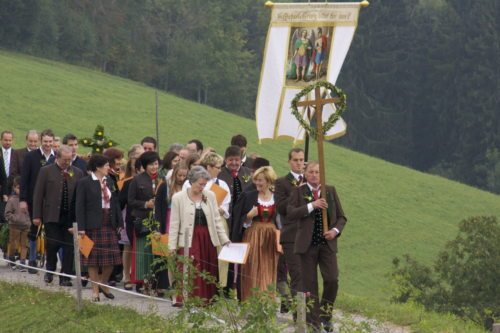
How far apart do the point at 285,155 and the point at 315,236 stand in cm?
4786

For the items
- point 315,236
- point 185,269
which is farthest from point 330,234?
point 185,269

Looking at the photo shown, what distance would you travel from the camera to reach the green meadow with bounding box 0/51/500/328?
168ft

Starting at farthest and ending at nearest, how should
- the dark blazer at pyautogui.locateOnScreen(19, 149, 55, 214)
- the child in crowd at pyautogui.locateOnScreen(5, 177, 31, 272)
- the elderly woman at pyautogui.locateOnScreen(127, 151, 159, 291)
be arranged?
the child in crowd at pyautogui.locateOnScreen(5, 177, 31, 272) < the dark blazer at pyautogui.locateOnScreen(19, 149, 55, 214) < the elderly woman at pyautogui.locateOnScreen(127, 151, 159, 291)

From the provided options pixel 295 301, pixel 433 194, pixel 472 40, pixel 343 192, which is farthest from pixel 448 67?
pixel 295 301

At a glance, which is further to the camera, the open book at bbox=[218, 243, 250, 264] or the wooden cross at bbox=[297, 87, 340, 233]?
the open book at bbox=[218, 243, 250, 264]

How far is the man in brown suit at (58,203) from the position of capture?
55.6 feet

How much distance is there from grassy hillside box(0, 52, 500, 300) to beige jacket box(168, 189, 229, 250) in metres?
29.1

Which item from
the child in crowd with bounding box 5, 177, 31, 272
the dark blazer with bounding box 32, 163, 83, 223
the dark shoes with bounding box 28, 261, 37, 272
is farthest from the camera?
the child in crowd with bounding box 5, 177, 31, 272

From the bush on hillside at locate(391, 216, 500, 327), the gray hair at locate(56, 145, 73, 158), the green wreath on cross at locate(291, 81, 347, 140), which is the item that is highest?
the green wreath on cross at locate(291, 81, 347, 140)

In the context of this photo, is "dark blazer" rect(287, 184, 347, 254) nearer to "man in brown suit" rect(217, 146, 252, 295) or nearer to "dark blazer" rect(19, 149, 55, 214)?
"man in brown suit" rect(217, 146, 252, 295)

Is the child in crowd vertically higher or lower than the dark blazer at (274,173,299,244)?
lower

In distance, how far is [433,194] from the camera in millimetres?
63375

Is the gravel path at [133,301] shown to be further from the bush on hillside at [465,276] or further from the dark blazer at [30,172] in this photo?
the bush on hillside at [465,276]

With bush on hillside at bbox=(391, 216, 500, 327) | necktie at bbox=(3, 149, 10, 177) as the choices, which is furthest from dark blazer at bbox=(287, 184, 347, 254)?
bush on hillside at bbox=(391, 216, 500, 327)
